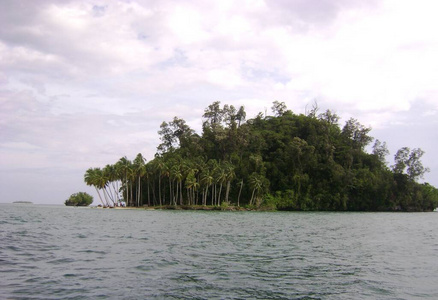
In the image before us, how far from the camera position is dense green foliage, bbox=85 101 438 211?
355 ft

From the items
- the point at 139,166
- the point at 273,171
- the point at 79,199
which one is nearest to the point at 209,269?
the point at 139,166

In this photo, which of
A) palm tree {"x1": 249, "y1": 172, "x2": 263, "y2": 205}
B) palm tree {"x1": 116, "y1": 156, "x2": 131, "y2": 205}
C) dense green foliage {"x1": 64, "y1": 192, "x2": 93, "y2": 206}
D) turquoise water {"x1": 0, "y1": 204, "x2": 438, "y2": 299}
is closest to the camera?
turquoise water {"x1": 0, "y1": 204, "x2": 438, "y2": 299}

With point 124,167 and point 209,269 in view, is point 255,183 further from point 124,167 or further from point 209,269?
point 209,269

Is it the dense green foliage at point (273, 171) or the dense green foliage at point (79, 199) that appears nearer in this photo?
the dense green foliage at point (273, 171)

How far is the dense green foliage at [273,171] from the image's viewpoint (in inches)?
4264

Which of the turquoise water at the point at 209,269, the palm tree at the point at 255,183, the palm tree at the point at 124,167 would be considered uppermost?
the palm tree at the point at 124,167

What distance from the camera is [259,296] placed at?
1273 centimetres

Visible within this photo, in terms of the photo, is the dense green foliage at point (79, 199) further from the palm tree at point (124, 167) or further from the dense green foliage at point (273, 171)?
the palm tree at point (124, 167)

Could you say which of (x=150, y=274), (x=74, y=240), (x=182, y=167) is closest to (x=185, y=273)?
(x=150, y=274)

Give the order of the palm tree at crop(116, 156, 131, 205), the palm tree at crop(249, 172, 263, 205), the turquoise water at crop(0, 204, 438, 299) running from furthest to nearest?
1. the palm tree at crop(249, 172, 263, 205)
2. the palm tree at crop(116, 156, 131, 205)
3. the turquoise water at crop(0, 204, 438, 299)

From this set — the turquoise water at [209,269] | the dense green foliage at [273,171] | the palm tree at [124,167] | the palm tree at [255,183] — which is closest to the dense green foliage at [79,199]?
the dense green foliage at [273,171]

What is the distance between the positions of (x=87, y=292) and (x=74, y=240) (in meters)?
15.4

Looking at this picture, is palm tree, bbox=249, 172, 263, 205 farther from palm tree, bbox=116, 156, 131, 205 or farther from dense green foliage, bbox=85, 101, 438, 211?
palm tree, bbox=116, 156, 131, 205

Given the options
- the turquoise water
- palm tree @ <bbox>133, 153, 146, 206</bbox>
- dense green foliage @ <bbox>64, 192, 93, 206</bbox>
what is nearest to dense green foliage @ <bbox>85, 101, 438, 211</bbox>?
palm tree @ <bbox>133, 153, 146, 206</bbox>
